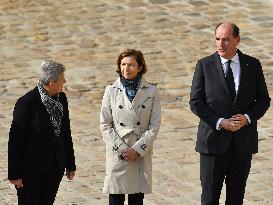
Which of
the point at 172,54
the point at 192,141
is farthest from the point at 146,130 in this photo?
the point at 172,54

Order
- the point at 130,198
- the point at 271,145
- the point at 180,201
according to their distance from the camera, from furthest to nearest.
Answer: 1. the point at 271,145
2. the point at 180,201
3. the point at 130,198

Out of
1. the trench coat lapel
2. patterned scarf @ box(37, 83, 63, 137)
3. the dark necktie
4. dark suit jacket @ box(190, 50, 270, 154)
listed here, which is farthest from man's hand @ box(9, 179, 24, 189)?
the dark necktie

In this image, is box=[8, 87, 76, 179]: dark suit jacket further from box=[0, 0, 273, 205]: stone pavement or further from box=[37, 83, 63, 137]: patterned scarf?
box=[0, 0, 273, 205]: stone pavement

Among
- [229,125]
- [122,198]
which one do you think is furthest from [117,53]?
[229,125]

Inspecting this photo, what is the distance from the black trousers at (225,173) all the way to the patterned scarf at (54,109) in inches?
47.8

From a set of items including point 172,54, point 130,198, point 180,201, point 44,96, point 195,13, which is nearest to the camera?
point 44,96

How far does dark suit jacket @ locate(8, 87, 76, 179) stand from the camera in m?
7.04

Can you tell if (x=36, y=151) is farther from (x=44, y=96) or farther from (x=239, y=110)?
(x=239, y=110)

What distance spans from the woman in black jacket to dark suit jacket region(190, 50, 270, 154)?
110cm

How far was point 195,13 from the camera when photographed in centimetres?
1540

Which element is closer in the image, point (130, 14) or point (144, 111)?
point (144, 111)

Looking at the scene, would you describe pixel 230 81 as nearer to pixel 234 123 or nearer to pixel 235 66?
pixel 235 66

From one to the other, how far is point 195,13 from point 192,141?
5.04 meters

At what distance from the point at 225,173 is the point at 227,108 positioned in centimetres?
57
